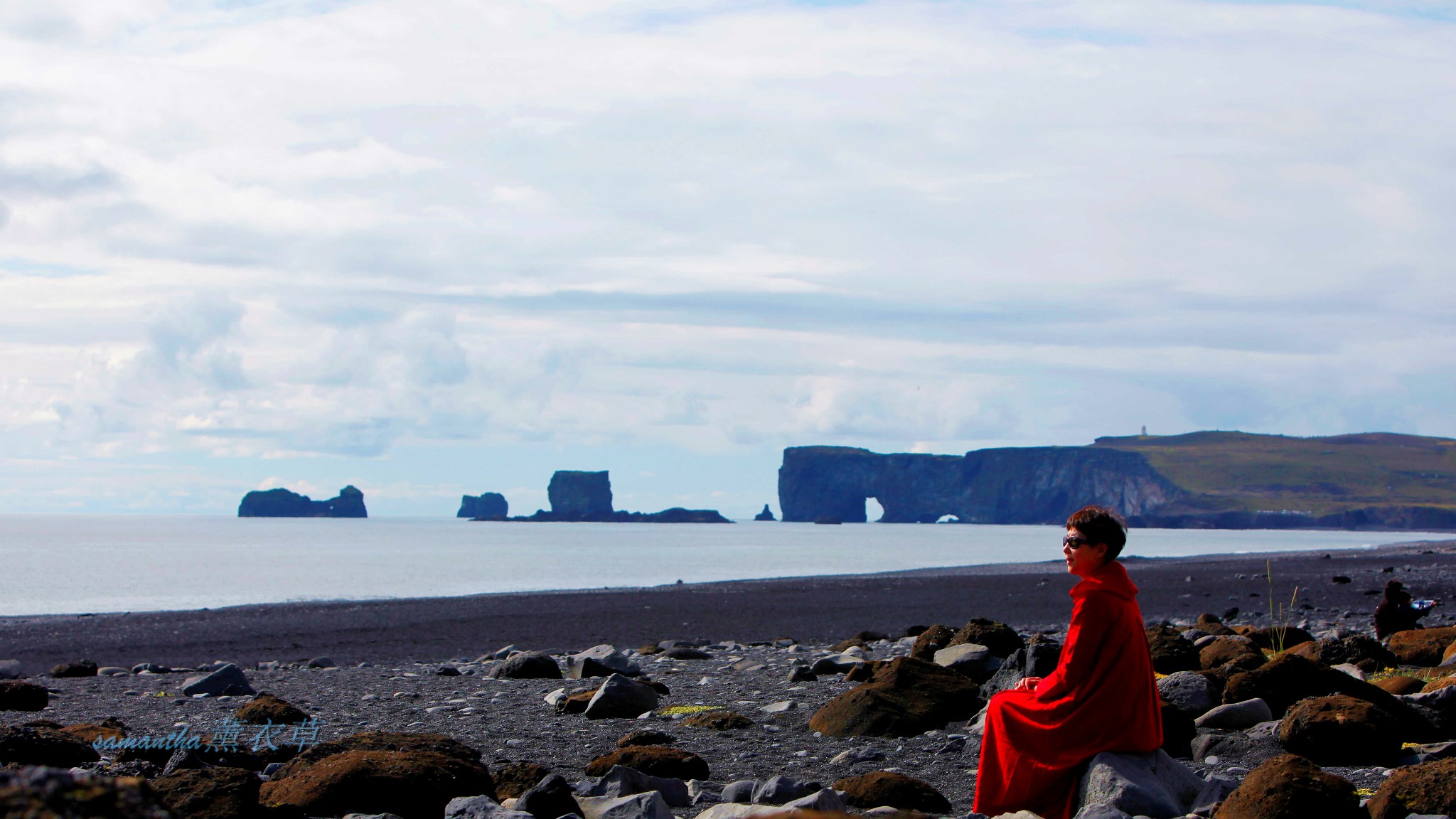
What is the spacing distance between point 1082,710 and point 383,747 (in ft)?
15.1

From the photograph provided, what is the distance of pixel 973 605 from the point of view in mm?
31578

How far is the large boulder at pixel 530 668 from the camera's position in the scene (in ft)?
47.9

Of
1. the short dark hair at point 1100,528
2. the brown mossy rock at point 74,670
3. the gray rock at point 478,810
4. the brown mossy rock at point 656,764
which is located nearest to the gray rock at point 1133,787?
the short dark hair at point 1100,528

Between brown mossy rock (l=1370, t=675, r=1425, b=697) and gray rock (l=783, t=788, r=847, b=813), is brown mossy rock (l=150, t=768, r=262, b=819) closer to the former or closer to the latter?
gray rock (l=783, t=788, r=847, b=813)

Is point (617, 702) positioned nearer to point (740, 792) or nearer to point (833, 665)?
point (833, 665)

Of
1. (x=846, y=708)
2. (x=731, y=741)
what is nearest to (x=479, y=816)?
(x=731, y=741)

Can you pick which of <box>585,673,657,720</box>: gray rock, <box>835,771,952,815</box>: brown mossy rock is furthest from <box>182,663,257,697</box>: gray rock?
Result: <box>835,771,952,815</box>: brown mossy rock

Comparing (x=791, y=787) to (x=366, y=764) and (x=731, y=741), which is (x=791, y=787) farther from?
(x=731, y=741)

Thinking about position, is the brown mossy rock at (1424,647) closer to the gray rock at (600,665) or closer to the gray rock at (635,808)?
the gray rock at (600,665)

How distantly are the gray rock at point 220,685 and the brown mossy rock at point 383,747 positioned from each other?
591cm

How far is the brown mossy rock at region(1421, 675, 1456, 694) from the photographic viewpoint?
9.26 meters

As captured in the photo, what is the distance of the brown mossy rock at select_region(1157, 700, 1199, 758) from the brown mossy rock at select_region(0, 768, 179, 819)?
25.3 feet

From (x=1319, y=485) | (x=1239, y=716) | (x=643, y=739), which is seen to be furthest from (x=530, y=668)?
(x=1319, y=485)

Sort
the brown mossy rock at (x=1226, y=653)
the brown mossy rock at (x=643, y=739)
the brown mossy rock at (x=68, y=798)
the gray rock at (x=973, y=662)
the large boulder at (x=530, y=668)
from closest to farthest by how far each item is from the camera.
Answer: the brown mossy rock at (x=68, y=798) → the brown mossy rock at (x=643, y=739) → the brown mossy rock at (x=1226, y=653) → the gray rock at (x=973, y=662) → the large boulder at (x=530, y=668)
